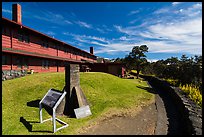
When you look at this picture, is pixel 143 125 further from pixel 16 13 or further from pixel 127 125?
pixel 16 13

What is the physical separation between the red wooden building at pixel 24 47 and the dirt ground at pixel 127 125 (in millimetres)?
12910

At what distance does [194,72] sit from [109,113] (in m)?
13.2

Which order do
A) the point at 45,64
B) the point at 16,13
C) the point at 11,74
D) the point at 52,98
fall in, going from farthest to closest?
the point at 45,64 → the point at 16,13 → the point at 11,74 → the point at 52,98

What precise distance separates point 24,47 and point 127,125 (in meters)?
16.9

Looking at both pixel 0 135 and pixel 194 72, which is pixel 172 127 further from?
pixel 194 72

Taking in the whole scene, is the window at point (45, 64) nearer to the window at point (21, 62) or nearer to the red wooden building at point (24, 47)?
the red wooden building at point (24, 47)

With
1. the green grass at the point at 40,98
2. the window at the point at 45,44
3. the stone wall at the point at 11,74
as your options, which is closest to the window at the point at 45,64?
the window at the point at 45,44

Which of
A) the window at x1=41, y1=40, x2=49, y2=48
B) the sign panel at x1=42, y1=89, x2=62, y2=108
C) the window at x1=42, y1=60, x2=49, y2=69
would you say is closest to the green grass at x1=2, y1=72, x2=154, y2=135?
the sign panel at x1=42, y1=89, x2=62, y2=108

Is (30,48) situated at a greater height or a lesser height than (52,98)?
greater

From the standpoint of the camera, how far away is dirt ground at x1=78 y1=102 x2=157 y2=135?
7.09 metres

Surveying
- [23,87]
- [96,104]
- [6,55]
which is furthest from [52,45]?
[96,104]

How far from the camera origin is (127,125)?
7930mm

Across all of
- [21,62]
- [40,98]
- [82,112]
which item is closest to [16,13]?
[21,62]

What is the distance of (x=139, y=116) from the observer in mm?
9250
